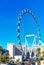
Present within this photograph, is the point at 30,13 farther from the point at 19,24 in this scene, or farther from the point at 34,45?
the point at 34,45

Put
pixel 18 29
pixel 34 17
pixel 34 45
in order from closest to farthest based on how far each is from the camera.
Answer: pixel 18 29 < pixel 34 17 < pixel 34 45

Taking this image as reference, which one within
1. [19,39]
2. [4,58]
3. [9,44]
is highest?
[9,44]

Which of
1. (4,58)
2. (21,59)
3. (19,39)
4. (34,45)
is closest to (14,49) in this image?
→ (34,45)

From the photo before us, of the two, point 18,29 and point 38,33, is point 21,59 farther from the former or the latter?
point 18,29

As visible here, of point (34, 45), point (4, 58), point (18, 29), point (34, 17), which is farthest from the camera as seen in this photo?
point (34, 45)

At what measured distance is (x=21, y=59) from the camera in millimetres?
100250

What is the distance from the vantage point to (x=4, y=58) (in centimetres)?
6762

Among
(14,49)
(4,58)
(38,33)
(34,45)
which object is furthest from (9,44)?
(4,58)

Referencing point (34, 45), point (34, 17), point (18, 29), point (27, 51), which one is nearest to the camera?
point (18, 29)

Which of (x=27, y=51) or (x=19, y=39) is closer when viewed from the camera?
(x=19, y=39)

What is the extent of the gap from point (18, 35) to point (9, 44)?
45593 mm

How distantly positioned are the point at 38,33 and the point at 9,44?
3672 centimetres

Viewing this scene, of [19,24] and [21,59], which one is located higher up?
[19,24]

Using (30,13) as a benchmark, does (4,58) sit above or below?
below
